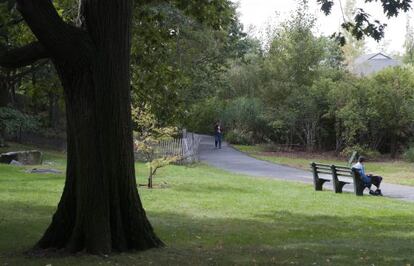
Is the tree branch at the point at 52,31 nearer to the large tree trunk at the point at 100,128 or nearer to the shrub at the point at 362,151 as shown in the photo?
the large tree trunk at the point at 100,128

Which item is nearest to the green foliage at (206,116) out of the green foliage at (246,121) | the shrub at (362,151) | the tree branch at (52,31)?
the green foliage at (246,121)

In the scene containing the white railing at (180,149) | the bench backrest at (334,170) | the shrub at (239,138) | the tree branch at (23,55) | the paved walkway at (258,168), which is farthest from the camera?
the shrub at (239,138)

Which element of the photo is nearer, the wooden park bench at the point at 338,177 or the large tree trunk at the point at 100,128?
the large tree trunk at the point at 100,128

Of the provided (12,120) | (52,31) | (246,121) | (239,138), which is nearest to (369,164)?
(239,138)

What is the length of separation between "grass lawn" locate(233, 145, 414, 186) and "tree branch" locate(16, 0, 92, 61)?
1777 cm

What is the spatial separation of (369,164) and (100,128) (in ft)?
91.3

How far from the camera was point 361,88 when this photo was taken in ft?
125

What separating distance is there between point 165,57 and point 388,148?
28.6 m

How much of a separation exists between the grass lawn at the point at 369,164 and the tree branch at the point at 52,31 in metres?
17.8

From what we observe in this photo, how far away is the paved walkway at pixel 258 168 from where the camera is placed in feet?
66.7

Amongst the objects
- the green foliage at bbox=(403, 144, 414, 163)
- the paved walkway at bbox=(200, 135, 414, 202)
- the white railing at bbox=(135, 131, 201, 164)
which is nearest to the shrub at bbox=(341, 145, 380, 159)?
the green foliage at bbox=(403, 144, 414, 163)

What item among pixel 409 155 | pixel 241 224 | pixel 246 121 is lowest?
pixel 241 224

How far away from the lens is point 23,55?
25.6 feet

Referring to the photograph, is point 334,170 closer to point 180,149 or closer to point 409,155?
point 180,149
